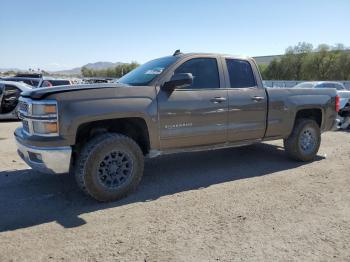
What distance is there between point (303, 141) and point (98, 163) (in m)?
4.23

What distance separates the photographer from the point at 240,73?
6.28 metres

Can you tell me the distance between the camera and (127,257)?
3393 millimetres

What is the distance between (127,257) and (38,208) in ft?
5.81

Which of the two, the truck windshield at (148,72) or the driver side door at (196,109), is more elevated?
the truck windshield at (148,72)

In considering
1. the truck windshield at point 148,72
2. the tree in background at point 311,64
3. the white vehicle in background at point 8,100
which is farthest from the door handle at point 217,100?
the tree in background at point 311,64

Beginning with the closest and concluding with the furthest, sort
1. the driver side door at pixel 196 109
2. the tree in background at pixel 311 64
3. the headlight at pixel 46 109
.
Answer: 1. the headlight at pixel 46 109
2. the driver side door at pixel 196 109
3. the tree in background at pixel 311 64

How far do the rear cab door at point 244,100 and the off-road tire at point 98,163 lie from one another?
1798 millimetres

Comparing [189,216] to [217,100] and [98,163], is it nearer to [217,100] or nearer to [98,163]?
[98,163]

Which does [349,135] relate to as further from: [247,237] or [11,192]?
[11,192]

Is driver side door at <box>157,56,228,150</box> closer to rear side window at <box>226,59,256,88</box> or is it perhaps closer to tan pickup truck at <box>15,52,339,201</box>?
tan pickup truck at <box>15,52,339,201</box>

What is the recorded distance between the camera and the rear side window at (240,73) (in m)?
6.12

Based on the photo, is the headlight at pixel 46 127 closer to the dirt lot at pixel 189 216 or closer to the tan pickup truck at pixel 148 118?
the tan pickup truck at pixel 148 118

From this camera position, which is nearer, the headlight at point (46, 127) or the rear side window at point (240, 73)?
the headlight at point (46, 127)

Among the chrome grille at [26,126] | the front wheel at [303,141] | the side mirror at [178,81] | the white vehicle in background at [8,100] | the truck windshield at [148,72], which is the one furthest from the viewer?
the white vehicle in background at [8,100]
